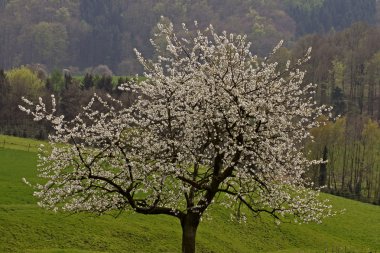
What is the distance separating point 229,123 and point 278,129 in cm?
226

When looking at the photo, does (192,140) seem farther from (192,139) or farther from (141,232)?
(141,232)

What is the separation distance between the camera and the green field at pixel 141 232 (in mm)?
39938

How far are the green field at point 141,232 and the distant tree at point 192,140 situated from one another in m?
10.8

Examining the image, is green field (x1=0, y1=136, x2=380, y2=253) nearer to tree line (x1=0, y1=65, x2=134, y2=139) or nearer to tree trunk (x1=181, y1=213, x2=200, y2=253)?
tree trunk (x1=181, y1=213, x2=200, y2=253)

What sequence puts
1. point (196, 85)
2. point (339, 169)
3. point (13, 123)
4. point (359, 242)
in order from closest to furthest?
point (196, 85) → point (359, 242) → point (339, 169) → point (13, 123)

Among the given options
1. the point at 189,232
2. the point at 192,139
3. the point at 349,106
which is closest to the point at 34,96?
the point at 349,106

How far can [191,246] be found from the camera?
2747 centimetres

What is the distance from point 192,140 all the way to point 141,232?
20203mm

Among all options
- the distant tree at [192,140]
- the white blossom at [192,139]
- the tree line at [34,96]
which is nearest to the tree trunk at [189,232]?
the distant tree at [192,140]

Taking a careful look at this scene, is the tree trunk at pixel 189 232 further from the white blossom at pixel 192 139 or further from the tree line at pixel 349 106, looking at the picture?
the tree line at pixel 349 106

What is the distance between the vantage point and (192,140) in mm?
26969

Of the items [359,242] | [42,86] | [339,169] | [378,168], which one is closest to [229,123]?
[359,242]

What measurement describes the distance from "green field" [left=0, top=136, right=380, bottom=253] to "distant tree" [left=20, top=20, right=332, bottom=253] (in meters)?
10.8

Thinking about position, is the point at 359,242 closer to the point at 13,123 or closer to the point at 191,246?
the point at 191,246
